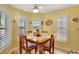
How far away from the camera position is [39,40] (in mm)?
1328

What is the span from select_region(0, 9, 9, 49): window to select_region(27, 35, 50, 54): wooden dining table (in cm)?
31

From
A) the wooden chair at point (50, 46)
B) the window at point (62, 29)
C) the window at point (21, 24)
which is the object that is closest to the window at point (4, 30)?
the window at point (21, 24)

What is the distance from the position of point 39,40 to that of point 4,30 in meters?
0.50

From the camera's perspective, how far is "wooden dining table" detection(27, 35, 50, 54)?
52.0 inches

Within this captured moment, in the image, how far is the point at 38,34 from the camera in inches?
52.3

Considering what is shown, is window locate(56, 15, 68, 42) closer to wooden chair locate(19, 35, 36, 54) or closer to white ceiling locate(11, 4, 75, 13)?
white ceiling locate(11, 4, 75, 13)

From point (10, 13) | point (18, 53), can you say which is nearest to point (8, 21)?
point (10, 13)

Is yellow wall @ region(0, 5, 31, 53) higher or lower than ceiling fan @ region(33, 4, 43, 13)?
lower

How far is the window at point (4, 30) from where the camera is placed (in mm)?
1284

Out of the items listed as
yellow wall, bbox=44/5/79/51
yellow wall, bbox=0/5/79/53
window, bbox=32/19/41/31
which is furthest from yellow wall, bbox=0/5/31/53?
yellow wall, bbox=44/5/79/51

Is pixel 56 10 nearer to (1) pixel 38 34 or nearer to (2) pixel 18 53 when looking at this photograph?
(1) pixel 38 34

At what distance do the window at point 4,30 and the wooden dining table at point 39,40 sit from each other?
0.31 metres

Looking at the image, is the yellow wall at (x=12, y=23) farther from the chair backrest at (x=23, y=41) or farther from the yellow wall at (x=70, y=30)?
the yellow wall at (x=70, y=30)
